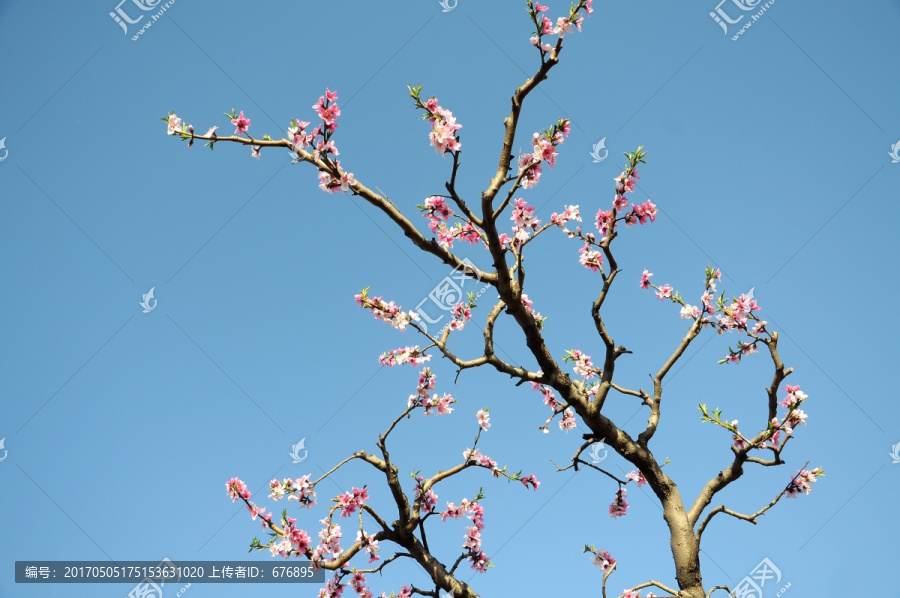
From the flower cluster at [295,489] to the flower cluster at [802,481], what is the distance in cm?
459

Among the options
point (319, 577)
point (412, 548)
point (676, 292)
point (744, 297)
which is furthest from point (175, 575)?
point (744, 297)

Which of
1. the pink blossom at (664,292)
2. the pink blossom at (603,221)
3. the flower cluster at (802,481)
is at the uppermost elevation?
the pink blossom at (603,221)

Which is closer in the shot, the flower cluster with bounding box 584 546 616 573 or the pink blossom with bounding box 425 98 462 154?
the pink blossom with bounding box 425 98 462 154

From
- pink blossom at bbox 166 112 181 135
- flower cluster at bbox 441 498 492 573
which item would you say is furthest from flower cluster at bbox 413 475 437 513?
pink blossom at bbox 166 112 181 135

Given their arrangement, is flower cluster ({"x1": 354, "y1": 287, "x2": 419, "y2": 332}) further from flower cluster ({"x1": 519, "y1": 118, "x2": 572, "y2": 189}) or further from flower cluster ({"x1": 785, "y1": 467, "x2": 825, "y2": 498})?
flower cluster ({"x1": 785, "y1": 467, "x2": 825, "y2": 498})

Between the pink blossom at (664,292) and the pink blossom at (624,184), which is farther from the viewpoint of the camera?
the pink blossom at (664,292)

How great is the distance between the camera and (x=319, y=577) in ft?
18.4

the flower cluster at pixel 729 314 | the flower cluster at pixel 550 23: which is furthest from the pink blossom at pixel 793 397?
the flower cluster at pixel 550 23

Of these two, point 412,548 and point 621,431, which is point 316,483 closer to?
point 412,548

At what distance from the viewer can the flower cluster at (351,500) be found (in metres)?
Answer: 5.68

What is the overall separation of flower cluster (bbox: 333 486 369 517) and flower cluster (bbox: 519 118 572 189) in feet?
10.9

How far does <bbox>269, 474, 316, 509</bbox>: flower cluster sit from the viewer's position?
230 inches

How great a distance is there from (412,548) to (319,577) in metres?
0.92

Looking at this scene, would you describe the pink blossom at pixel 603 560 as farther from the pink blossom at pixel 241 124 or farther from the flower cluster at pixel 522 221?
the pink blossom at pixel 241 124
